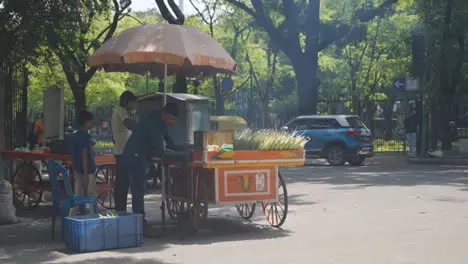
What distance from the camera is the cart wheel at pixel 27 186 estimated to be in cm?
1387

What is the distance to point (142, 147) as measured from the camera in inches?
424

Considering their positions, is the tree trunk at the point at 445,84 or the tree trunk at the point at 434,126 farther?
the tree trunk at the point at 434,126

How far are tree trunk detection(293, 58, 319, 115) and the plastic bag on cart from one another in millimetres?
20053

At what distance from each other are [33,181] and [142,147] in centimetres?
455

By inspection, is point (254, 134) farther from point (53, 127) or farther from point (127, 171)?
point (53, 127)

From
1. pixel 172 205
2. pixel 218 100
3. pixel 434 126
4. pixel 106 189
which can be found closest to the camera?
pixel 172 205

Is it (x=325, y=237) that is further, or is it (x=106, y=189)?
(x=106, y=189)

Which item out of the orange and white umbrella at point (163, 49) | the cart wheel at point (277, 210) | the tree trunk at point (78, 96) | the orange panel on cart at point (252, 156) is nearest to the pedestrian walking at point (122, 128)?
the orange and white umbrella at point (163, 49)

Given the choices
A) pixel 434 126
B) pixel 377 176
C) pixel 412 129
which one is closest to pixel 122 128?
pixel 377 176

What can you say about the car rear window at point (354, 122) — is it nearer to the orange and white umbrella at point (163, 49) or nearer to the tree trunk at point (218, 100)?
the orange and white umbrella at point (163, 49)

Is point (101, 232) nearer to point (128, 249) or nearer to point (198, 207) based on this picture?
point (128, 249)

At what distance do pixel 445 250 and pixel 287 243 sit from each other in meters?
1.93

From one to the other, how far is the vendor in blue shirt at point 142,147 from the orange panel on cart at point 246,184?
90 cm

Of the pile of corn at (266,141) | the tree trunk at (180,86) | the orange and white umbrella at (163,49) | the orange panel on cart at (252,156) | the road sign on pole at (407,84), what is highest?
the road sign on pole at (407,84)
